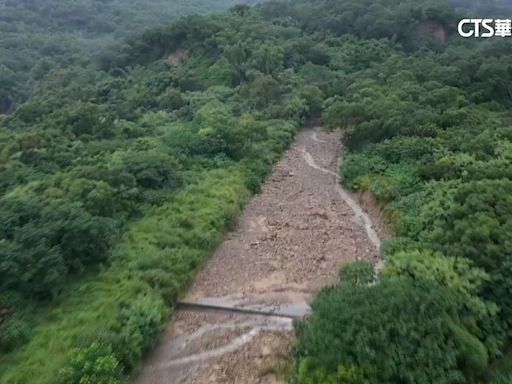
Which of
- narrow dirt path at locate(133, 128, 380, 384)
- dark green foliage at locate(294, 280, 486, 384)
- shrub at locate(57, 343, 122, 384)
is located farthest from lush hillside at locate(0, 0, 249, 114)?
dark green foliage at locate(294, 280, 486, 384)

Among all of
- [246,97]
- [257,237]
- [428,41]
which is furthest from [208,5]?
[257,237]

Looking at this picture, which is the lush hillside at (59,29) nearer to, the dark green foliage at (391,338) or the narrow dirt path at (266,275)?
the narrow dirt path at (266,275)

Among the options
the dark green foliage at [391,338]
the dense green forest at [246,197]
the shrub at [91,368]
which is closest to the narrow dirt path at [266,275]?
the dense green forest at [246,197]

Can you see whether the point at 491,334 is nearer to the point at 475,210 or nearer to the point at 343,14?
the point at 475,210

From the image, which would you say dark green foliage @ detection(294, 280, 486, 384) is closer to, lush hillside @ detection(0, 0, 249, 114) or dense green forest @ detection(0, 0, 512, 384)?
dense green forest @ detection(0, 0, 512, 384)


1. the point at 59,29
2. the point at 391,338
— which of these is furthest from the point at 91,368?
the point at 59,29

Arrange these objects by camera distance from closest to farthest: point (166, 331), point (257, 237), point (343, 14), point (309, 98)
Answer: point (166, 331) < point (257, 237) < point (309, 98) < point (343, 14)
